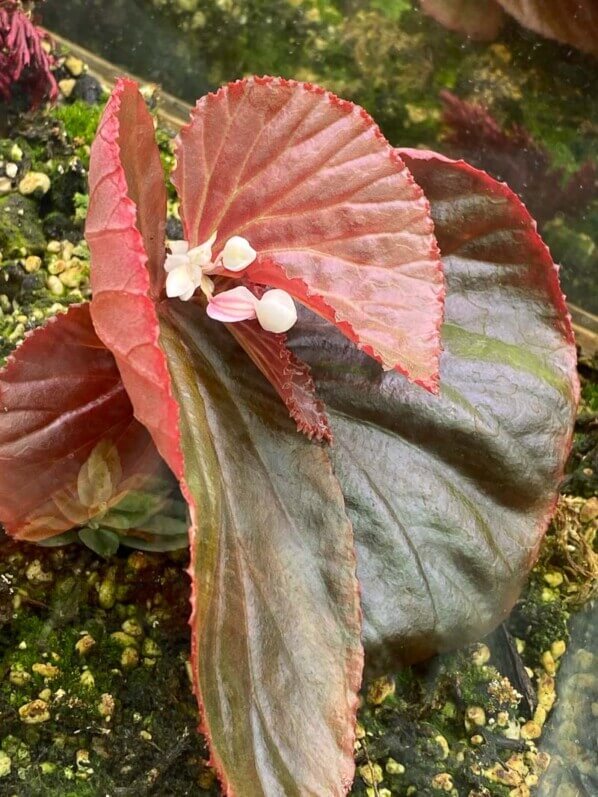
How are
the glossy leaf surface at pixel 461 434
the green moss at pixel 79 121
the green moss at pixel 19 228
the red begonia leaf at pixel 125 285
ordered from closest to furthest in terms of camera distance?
the red begonia leaf at pixel 125 285 → the glossy leaf surface at pixel 461 434 → the green moss at pixel 19 228 → the green moss at pixel 79 121

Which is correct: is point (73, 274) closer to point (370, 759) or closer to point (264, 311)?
point (264, 311)

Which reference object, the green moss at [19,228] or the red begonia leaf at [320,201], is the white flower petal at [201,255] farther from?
the green moss at [19,228]

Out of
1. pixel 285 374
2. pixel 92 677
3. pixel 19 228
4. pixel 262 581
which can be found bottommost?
pixel 92 677

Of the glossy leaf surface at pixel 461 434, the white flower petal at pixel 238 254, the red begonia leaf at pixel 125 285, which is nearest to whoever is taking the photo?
the red begonia leaf at pixel 125 285

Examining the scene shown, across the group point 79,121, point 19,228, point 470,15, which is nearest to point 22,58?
point 79,121

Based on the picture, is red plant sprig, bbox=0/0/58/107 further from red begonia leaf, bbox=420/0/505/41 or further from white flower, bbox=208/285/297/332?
white flower, bbox=208/285/297/332

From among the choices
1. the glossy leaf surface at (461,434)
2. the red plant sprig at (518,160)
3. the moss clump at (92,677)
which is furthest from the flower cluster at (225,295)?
the red plant sprig at (518,160)

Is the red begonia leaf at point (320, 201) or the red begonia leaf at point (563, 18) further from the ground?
the red begonia leaf at point (563, 18)

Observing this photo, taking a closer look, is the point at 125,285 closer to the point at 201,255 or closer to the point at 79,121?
the point at 201,255
